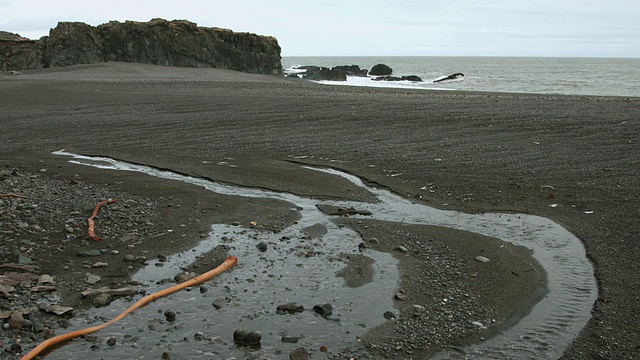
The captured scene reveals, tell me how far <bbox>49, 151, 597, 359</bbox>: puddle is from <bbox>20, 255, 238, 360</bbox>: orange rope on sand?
0.07m

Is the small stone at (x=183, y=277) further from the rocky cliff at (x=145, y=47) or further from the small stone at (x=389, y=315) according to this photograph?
the rocky cliff at (x=145, y=47)

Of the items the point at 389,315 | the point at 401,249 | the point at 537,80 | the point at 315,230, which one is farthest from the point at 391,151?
the point at 537,80

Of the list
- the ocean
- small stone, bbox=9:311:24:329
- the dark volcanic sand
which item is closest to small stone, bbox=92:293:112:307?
small stone, bbox=9:311:24:329

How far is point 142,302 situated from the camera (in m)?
5.07

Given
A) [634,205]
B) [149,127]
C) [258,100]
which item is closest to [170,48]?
[258,100]

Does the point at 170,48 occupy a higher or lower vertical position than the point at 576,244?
higher

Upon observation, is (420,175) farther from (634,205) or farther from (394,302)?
(394,302)

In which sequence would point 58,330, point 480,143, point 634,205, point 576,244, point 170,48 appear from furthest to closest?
1. point 170,48
2. point 480,143
3. point 634,205
4. point 576,244
5. point 58,330

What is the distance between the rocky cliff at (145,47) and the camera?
1671 inches

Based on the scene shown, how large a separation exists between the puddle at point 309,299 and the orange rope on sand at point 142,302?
2.8 inches

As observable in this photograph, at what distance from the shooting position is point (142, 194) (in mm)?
8430

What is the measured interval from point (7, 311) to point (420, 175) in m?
6.57

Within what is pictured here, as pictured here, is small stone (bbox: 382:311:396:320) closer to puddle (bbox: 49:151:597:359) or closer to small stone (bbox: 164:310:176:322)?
puddle (bbox: 49:151:597:359)

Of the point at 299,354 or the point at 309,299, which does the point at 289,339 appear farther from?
the point at 309,299
